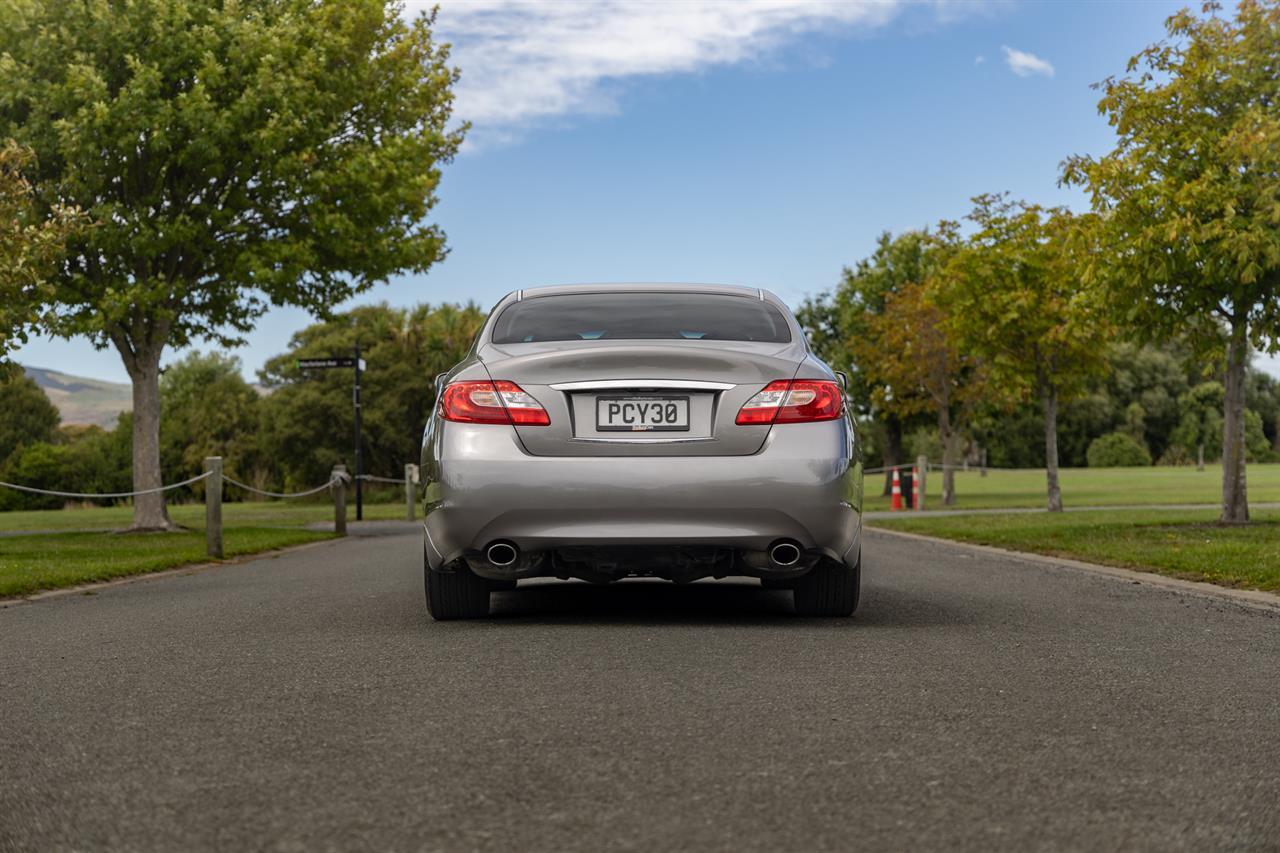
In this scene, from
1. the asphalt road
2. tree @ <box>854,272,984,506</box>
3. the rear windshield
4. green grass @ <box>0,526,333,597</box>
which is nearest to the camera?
the asphalt road

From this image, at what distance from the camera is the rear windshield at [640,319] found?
296 inches

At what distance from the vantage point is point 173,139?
67.1ft

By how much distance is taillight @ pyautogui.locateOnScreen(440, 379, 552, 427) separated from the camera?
6.78 m

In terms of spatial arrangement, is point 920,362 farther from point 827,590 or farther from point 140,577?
point 827,590

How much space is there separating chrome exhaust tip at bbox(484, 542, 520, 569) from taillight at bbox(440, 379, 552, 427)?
1.98 ft

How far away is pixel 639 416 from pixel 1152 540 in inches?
385

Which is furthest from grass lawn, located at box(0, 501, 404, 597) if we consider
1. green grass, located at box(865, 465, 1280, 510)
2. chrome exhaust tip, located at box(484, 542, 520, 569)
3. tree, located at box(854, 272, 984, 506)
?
tree, located at box(854, 272, 984, 506)

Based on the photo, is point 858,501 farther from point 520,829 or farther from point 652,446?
point 520,829

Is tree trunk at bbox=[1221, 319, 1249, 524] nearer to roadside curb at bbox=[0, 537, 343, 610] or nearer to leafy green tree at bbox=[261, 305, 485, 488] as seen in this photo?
roadside curb at bbox=[0, 537, 343, 610]

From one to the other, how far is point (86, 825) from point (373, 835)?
74 cm

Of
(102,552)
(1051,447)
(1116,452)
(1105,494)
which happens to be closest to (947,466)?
(1105,494)

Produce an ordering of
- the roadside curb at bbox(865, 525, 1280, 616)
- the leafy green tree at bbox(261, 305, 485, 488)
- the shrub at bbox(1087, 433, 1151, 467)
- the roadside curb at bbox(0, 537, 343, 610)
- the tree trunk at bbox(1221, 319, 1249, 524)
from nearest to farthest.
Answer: the roadside curb at bbox(865, 525, 1280, 616) → the roadside curb at bbox(0, 537, 343, 610) → the tree trunk at bbox(1221, 319, 1249, 524) → the leafy green tree at bbox(261, 305, 485, 488) → the shrub at bbox(1087, 433, 1151, 467)

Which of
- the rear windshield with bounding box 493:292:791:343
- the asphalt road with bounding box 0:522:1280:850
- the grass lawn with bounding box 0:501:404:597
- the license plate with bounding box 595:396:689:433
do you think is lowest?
the grass lawn with bounding box 0:501:404:597

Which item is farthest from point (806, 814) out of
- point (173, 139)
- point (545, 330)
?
point (173, 139)
